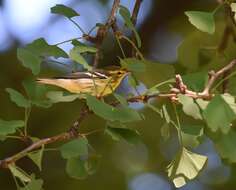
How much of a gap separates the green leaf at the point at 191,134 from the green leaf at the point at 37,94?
0.24 meters

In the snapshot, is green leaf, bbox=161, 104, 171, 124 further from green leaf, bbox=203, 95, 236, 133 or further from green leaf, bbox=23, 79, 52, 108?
green leaf, bbox=23, 79, 52, 108

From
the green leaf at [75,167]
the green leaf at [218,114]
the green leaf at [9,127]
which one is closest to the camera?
the green leaf at [218,114]

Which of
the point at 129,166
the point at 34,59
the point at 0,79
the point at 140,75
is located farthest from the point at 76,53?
the point at 129,166

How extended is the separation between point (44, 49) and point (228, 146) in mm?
356

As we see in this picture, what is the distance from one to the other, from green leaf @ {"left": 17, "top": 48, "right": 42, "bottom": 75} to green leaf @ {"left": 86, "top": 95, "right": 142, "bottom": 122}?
0.38ft

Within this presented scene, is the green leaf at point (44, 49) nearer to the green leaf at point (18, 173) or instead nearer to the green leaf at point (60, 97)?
the green leaf at point (60, 97)

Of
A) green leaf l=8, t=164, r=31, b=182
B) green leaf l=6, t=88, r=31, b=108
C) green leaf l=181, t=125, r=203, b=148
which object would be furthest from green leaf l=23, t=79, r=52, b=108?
green leaf l=181, t=125, r=203, b=148

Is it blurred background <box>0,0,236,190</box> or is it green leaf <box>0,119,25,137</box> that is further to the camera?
blurred background <box>0,0,236,190</box>

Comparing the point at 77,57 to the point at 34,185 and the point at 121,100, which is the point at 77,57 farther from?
the point at 34,185

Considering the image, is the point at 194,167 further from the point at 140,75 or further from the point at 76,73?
the point at 76,73

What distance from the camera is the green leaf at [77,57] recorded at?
1165 millimetres

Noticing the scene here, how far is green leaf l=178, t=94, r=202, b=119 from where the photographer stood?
1122 millimetres

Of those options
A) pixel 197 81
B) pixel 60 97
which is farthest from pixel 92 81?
pixel 197 81

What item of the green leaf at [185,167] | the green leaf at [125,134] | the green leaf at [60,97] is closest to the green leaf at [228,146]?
the green leaf at [185,167]
